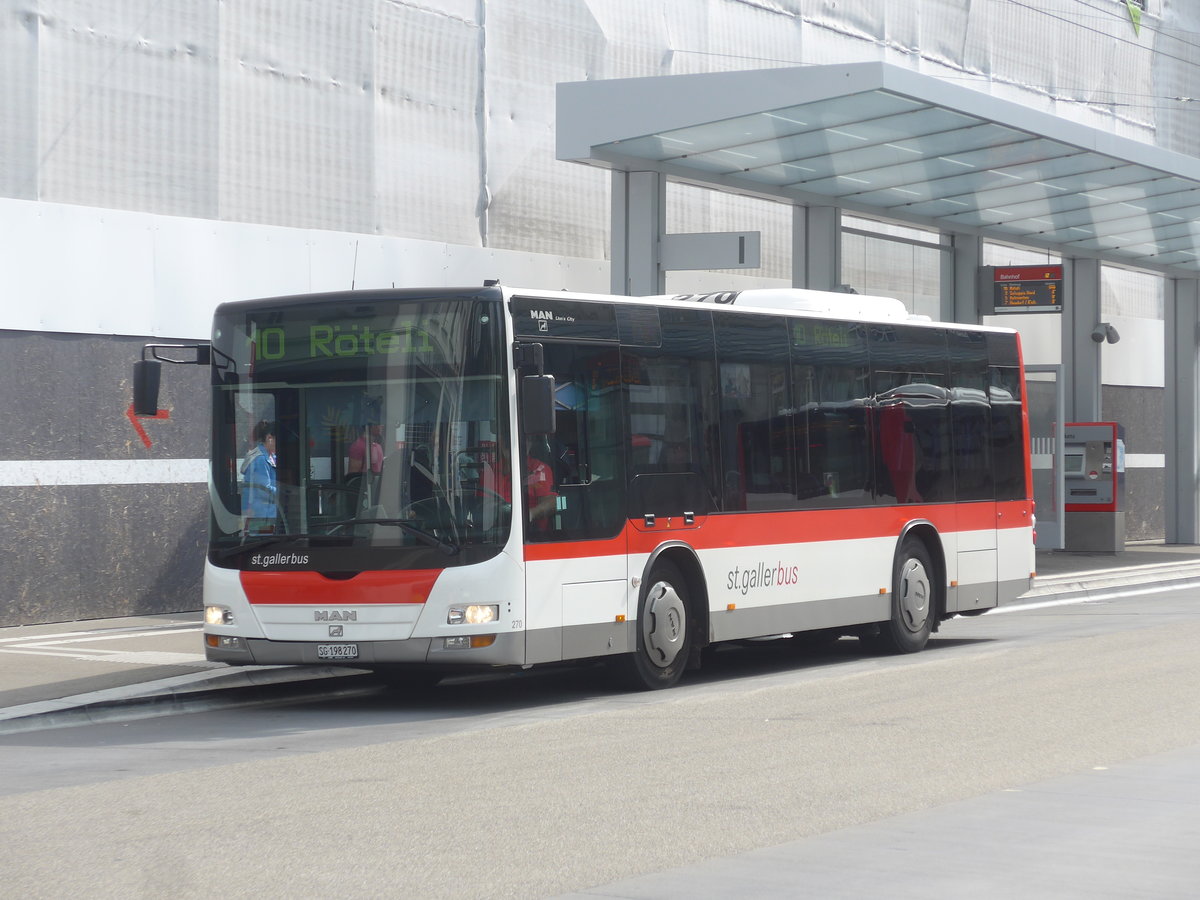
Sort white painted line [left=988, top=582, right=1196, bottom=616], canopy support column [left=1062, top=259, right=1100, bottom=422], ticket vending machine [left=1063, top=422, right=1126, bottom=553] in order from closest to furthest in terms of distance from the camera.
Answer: white painted line [left=988, top=582, right=1196, bottom=616] → ticket vending machine [left=1063, top=422, right=1126, bottom=553] → canopy support column [left=1062, top=259, right=1100, bottom=422]

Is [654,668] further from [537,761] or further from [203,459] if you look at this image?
[203,459]

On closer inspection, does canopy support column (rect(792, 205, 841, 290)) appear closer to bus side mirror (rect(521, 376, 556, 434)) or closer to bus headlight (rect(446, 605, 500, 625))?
bus side mirror (rect(521, 376, 556, 434))

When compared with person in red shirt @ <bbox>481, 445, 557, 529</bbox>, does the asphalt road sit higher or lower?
lower

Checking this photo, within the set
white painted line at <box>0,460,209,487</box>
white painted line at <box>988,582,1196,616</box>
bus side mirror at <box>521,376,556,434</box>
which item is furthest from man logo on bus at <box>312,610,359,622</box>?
white painted line at <box>988,582,1196,616</box>

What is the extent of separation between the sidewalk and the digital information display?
13.5 meters

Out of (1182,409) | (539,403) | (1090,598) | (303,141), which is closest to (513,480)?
(539,403)

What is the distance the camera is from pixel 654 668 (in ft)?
41.5

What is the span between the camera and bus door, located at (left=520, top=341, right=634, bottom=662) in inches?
456

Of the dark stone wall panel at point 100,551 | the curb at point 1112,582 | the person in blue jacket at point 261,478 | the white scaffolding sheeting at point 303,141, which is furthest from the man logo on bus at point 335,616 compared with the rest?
the curb at point 1112,582

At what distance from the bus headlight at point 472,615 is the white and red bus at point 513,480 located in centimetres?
1

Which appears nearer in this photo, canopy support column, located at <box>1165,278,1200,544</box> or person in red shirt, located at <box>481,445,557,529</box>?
person in red shirt, located at <box>481,445,557,529</box>

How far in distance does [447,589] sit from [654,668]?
6.63ft

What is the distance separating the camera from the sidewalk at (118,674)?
11727 mm

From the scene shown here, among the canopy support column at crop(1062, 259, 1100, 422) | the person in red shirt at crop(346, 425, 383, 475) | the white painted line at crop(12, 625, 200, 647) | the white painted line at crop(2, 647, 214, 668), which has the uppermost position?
the canopy support column at crop(1062, 259, 1100, 422)
